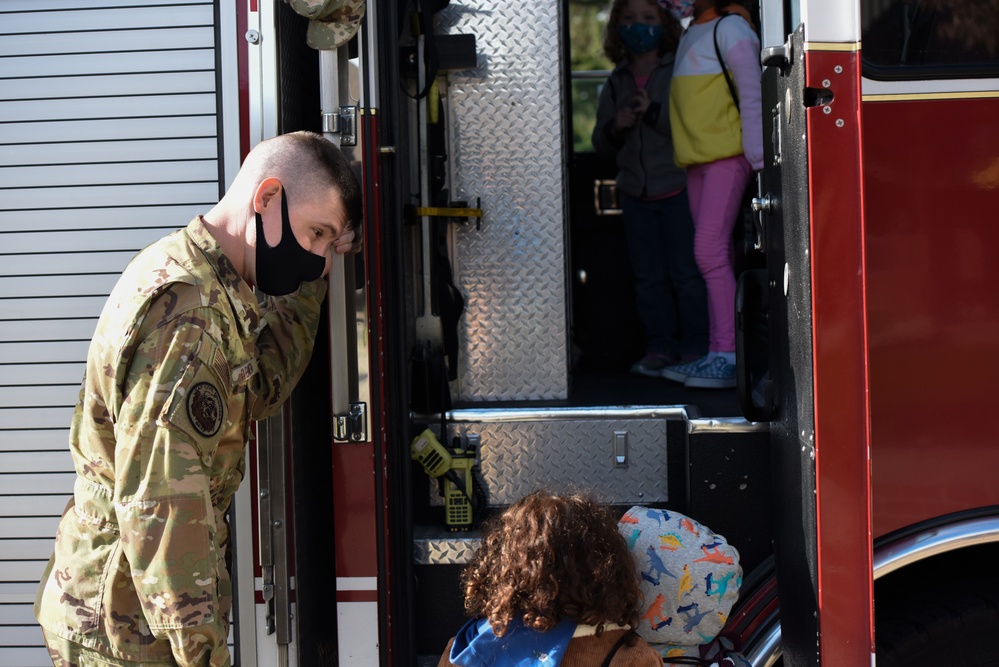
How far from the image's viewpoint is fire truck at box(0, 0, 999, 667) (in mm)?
1936

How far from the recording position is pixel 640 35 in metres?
4.00

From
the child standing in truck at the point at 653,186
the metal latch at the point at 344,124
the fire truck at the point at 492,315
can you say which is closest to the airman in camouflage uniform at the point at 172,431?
the metal latch at the point at 344,124

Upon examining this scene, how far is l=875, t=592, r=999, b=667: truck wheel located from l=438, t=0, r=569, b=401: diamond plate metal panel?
1.19 meters

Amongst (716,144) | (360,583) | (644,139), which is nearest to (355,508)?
(360,583)

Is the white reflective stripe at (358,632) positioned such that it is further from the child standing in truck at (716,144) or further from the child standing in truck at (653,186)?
the child standing in truck at (653,186)

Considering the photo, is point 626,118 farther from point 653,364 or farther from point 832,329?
point 832,329

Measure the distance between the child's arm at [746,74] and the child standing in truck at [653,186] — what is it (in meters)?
0.52

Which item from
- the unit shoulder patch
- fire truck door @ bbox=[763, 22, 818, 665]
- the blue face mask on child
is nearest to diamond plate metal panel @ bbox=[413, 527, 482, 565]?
fire truck door @ bbox=[763, 22, 818, 665]

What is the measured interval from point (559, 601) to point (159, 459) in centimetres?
82

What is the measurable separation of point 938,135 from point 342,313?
151 centimetres

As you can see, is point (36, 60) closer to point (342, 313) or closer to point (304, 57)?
point (304, 57)

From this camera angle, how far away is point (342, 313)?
2.47 m

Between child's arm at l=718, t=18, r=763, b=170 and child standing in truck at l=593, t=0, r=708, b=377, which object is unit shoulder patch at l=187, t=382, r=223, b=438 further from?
child standing in truck at l=593, t=0, r=708, b=377

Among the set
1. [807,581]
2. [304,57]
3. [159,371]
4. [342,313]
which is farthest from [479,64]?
[807,581]
